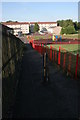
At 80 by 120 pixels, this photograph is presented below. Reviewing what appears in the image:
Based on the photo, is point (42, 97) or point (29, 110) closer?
point (29, 110)

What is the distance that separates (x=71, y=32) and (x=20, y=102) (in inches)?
3746

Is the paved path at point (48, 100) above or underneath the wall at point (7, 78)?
underneath

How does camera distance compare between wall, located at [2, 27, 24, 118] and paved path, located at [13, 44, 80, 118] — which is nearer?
wall, located at [2, 27, 24, 118]

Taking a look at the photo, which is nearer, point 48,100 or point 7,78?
point 7,78

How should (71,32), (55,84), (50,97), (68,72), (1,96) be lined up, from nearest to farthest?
(1,96), (50,97), (55,84), (68,72), (71,32)

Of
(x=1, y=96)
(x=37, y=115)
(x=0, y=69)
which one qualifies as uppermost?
(x=0, y=69)

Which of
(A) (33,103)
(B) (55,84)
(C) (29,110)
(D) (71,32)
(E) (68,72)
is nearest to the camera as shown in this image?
(C) (29,110)

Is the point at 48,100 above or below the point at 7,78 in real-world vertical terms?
below

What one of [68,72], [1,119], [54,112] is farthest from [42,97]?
[68,72]

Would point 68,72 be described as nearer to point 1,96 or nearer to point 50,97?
point 50,97

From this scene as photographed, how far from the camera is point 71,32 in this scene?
322 ft

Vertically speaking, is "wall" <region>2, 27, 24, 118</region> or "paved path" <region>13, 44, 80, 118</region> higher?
"wall" <region>2, 27, 24, 118</region>

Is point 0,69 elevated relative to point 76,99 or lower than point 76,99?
elevated

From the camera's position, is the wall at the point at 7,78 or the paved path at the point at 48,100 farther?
the paved path at the point at 48,100
